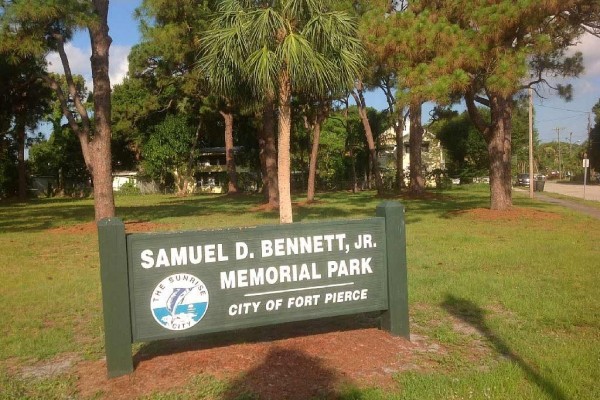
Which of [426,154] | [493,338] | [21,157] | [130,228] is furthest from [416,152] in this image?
[426,154]

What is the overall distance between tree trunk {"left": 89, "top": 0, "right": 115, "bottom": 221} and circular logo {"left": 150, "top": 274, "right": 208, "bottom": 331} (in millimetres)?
12181

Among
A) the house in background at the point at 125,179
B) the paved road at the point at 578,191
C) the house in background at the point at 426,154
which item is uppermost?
the house in background at the point at 426,154

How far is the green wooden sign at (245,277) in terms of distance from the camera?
16.3ft

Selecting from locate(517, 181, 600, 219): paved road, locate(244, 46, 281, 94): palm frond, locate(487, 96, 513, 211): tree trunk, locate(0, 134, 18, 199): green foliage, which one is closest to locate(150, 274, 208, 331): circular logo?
locate(244, 46, 281, 94): palm frond

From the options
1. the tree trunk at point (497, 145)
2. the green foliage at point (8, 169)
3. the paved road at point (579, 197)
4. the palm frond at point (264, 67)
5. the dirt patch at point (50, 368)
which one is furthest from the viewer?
the green foliage at point (8, 169)

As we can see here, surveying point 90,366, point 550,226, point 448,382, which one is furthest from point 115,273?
point 550,226

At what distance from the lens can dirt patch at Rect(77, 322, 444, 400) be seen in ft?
15.6

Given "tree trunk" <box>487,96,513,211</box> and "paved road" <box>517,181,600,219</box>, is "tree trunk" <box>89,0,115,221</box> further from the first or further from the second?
"paved road" <box>517,181,600,219</box>

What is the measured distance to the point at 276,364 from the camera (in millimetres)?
5238

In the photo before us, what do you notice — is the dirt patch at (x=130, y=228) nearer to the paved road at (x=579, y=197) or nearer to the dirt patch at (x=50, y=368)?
the dirt patch at (x=50, y=368)

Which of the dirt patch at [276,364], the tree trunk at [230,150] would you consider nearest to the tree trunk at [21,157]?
the tree trunk at [230,150]

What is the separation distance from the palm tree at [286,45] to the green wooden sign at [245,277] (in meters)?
5.20

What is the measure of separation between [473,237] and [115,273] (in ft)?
34.9

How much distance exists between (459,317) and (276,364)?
259 centimetres
